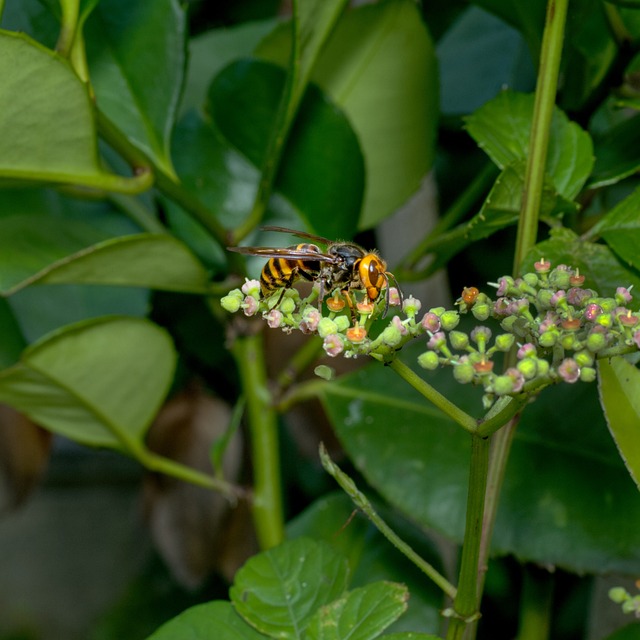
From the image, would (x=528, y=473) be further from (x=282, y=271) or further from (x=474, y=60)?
(x=474, y=60)

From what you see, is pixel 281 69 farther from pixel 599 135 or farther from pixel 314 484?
pixel 314 484

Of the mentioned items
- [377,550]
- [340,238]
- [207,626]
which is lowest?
[377,550]

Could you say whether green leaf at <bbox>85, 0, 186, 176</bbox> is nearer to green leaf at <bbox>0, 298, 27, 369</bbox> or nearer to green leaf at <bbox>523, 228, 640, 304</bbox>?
green leaf at <bbox>0, 298, 27, 369</bbox>

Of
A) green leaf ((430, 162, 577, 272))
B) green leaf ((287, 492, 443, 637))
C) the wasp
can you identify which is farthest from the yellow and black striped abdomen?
green leaf ((287, 492, 443, 637))

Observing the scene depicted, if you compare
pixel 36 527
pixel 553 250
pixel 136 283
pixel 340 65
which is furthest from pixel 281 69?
pixel 36 527

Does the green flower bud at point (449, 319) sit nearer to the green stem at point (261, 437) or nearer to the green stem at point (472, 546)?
the green stem at point (472, 546)

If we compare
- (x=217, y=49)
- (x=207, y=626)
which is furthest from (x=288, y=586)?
(x=217, y=49)

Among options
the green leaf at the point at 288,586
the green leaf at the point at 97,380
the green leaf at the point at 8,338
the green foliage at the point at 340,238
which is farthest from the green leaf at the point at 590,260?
the green leaf at the point at 8,338
